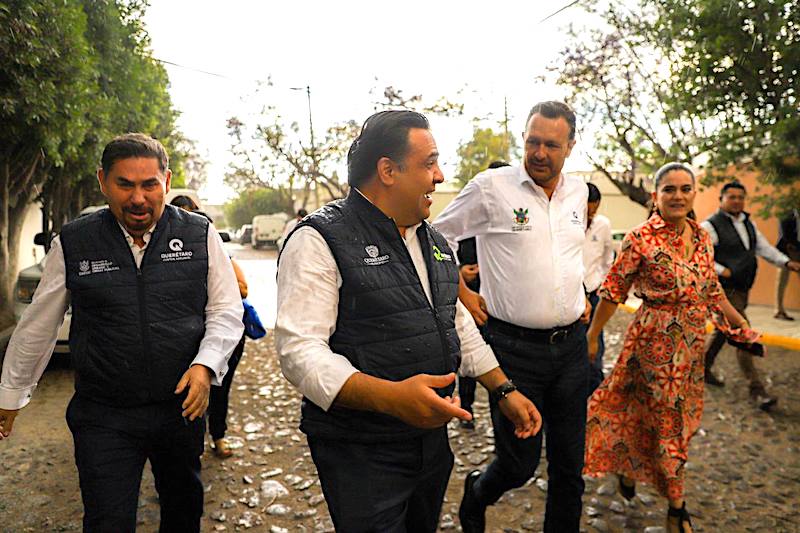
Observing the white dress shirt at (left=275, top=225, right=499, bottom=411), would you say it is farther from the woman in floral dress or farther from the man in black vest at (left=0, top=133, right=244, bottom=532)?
the woman in floral dress

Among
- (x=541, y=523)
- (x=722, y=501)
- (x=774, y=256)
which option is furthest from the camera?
(x=774, y=256)

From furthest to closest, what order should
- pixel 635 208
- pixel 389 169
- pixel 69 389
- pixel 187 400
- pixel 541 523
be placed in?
1. pixel 635 208
2. pixel 69 389
3. pixel 541 523
4. pixel 187 400
5. pixel 389 169

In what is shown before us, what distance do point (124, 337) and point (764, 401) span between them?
558cm

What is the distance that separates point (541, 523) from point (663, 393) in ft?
3.50

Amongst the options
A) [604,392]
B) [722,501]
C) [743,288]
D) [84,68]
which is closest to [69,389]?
[84,68]

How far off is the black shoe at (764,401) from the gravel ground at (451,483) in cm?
8

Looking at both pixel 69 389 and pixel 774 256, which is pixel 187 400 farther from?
pixel 774 256

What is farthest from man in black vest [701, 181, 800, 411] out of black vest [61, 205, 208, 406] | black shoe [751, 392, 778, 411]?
black vest [61, 205, 208, 406]

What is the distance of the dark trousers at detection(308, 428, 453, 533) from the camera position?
6.51 ft

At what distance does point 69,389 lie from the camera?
6609 mm

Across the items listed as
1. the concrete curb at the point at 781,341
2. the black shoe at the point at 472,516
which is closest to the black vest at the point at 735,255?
the concrete curb at the point at 781,341

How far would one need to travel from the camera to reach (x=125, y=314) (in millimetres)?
2463

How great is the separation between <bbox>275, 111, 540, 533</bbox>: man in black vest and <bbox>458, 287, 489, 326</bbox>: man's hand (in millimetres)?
Answer: 787

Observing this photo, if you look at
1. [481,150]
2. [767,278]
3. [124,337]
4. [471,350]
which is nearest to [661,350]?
[471,350]
